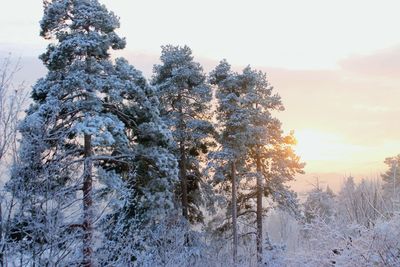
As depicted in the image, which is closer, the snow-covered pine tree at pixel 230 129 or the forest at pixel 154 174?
the forest at pixel 154 174

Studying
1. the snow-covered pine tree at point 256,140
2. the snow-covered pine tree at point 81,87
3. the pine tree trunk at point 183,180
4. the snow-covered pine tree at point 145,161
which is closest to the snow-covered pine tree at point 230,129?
the snow-covered pine tree at point 256,140

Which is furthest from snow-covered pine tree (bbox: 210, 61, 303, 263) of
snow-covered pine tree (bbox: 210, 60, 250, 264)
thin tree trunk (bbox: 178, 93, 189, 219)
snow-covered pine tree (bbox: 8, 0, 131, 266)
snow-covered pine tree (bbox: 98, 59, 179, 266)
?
snow-covered pine tree (bbox: 8, 0, 131, 266)

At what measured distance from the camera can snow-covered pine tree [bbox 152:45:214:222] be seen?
26.9 m

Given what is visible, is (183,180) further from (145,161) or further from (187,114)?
(145,161)

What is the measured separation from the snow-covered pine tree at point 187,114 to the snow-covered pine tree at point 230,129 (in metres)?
0.81

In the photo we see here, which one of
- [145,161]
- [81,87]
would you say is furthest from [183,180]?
[81,87]

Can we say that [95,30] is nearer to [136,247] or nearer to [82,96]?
[82,96]

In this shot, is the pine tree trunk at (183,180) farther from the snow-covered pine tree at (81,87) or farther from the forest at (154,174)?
the snow-covered pine tree at (81,87)

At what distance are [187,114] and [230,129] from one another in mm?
2574

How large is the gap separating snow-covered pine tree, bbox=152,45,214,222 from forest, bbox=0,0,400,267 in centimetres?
7

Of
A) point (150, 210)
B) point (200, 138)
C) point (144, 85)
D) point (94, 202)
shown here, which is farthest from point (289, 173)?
point (94, 202)

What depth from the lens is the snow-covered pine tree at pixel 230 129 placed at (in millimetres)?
27016

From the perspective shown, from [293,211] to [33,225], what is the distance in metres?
21.3

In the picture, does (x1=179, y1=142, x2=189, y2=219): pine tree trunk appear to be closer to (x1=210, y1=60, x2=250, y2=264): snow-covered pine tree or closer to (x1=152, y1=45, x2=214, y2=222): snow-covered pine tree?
(x1=152, y1=45, x2=214, y2=222): snow-covered pine tree
